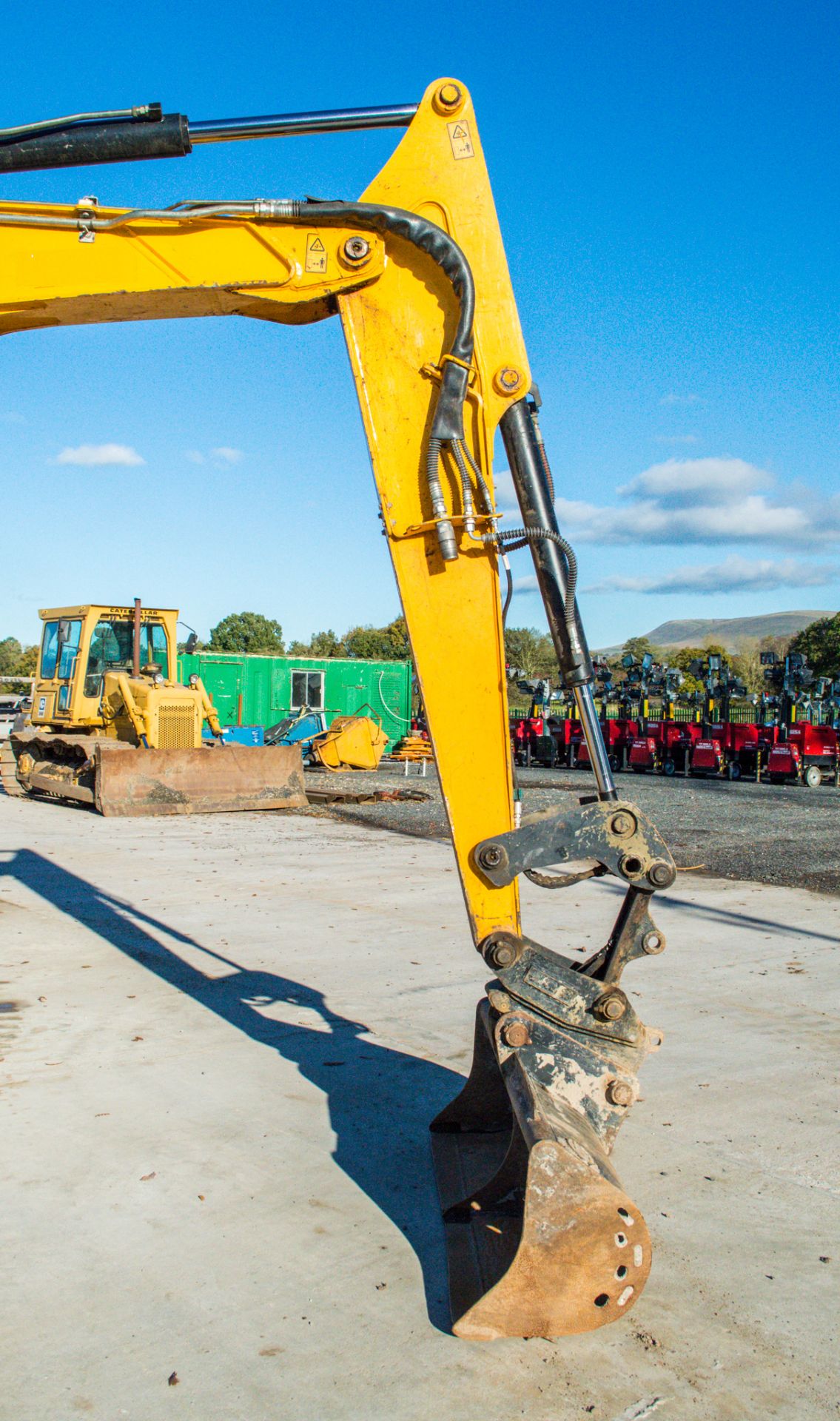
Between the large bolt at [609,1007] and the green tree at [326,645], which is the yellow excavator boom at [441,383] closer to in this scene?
the large bolt at [609,1007]

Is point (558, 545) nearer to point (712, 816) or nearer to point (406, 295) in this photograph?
point (406, 295)

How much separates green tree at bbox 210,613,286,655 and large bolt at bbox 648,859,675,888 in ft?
260

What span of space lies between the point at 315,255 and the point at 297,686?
27.1 metres

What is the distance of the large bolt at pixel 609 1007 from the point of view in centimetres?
329

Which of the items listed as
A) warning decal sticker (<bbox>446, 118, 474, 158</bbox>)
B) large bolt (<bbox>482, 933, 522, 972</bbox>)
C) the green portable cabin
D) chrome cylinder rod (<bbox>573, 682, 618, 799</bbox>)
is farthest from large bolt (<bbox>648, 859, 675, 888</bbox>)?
the green portable cabin

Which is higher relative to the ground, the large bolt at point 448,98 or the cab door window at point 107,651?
the large bolt at point 448,98

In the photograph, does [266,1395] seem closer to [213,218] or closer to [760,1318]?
[760,1318]

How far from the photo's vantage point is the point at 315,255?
376 centimetres

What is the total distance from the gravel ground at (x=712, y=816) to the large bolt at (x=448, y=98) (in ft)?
17.3

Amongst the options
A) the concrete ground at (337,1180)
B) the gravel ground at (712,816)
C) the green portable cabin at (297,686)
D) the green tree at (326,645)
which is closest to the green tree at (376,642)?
the green tree at (326,645)

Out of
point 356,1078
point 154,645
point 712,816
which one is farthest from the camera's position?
point 154,645

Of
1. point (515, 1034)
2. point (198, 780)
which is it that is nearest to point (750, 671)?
point (198, 780)

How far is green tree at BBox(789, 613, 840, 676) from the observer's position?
162 ft

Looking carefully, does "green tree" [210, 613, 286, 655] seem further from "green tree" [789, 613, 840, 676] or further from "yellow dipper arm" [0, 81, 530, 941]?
"yellow dipper arm" [0, 81, 530, 941]
